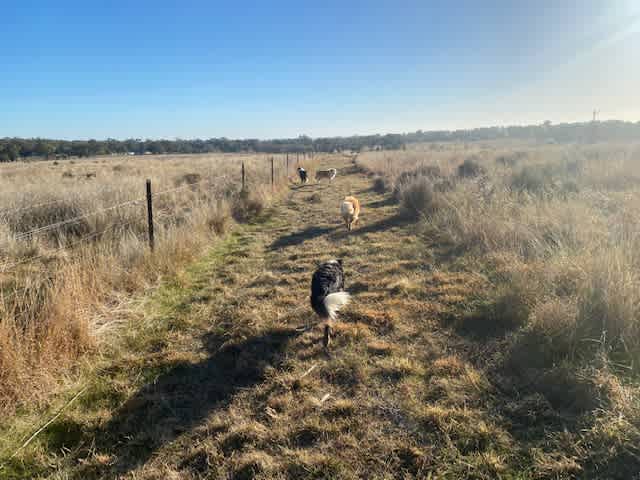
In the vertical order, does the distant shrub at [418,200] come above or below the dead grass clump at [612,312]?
above

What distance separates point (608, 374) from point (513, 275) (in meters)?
1.95

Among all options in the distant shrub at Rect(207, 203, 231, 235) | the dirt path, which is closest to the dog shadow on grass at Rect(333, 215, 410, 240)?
the distant shrub at Rect(207, 203, 231, 235)

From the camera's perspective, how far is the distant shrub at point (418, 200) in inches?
357

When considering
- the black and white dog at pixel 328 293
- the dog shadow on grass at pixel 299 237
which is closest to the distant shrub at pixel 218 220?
the dog shadow on grass at pixel 299 237

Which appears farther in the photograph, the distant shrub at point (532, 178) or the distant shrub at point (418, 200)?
the distant shrub at point (532, 178)

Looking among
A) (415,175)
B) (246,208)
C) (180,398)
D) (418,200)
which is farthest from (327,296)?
(415,175)

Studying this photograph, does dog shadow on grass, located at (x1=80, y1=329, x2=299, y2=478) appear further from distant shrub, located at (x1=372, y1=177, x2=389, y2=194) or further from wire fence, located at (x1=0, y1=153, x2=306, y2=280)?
distant shrub, located at (x1=372, y1=177, x2=389, y2=194)

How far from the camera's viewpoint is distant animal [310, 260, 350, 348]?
3.36 metres

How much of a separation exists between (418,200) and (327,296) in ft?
23.8

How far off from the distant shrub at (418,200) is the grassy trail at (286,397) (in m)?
4.26

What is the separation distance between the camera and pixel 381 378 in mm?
2973

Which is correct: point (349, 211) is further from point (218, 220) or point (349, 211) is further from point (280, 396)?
point (280, 396)

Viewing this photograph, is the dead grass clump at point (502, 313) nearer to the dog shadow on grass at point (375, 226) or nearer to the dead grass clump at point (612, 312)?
the dead grass clump at point (612, 312)

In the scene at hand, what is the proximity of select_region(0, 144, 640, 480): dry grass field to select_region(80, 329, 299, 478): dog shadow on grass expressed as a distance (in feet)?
0.05
